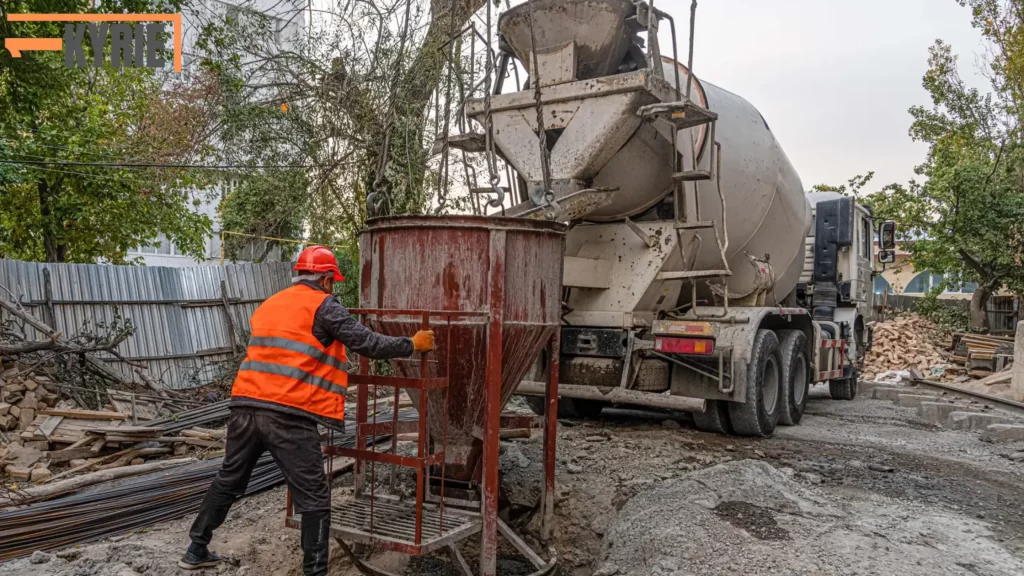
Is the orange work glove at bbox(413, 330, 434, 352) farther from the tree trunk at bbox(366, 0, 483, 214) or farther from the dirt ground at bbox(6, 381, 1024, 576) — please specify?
the tree trunk at bbox(366, 0, 483, 214)

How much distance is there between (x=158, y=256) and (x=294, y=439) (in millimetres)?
17350

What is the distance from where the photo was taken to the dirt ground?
153 inches

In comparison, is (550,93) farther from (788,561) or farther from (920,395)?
(920,395)

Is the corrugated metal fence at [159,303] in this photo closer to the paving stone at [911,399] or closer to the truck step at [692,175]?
the truck step at [692,175]

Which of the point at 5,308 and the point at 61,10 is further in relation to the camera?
the point at 61,10

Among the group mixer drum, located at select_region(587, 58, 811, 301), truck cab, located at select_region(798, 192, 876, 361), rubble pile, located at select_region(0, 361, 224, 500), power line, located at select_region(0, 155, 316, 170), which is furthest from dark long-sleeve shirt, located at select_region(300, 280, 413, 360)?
truck cab, located at select_region(798, 192, 876, 361)

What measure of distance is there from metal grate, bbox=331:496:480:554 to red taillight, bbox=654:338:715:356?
9.62 feet

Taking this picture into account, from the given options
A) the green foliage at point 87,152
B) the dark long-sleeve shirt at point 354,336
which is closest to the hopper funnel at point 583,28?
the dark long-sleeve shirt at point 354,336

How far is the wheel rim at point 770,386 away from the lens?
7.43 meters

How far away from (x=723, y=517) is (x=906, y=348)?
15371mm

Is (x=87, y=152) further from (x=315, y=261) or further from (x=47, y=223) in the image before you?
(x=315, y=261)

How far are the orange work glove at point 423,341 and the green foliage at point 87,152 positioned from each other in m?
6.93

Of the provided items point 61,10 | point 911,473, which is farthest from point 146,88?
point 911,473

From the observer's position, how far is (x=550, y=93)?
19.3ft
